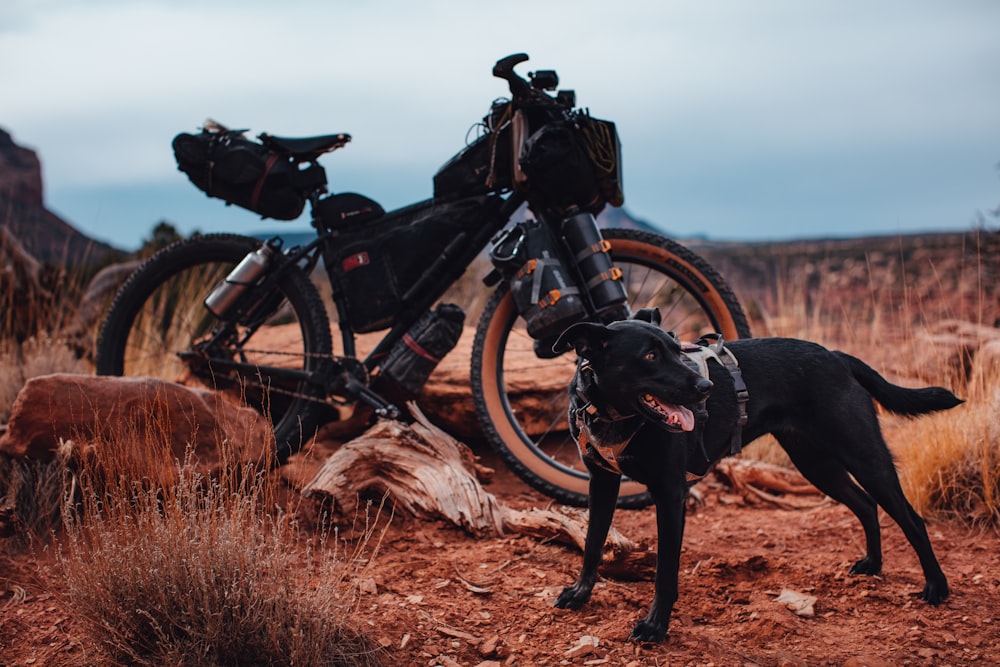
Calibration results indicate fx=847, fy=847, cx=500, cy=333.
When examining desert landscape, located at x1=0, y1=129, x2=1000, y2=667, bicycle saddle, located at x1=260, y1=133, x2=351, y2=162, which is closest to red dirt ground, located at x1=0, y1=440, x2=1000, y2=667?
desert landscape, located at x1=0, y1=129, x2=1000, y2=667

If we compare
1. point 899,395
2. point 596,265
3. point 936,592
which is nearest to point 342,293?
point 596,265

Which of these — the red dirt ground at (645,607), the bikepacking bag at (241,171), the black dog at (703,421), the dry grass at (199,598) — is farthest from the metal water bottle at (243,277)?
the black dog at (703,421)

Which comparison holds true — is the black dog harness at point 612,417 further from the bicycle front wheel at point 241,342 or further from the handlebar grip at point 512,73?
the bicycle front wheel at point 241,342

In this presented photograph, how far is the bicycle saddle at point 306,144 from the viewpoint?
4.86 m

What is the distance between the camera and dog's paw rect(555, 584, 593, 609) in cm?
336

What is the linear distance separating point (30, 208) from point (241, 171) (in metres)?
9.76

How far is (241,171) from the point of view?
4871 mm

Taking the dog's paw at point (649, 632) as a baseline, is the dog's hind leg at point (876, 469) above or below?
above

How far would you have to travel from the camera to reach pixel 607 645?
3.04 metres

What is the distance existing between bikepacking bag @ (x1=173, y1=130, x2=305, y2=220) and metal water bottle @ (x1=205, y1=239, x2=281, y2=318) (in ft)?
0.71

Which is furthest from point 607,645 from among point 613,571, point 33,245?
point 33,245

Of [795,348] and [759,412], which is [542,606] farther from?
[795,348]

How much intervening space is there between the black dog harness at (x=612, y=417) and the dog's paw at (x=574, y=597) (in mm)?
509

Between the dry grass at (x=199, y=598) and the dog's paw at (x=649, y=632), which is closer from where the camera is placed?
the dry grass at (x=199, y=598)
